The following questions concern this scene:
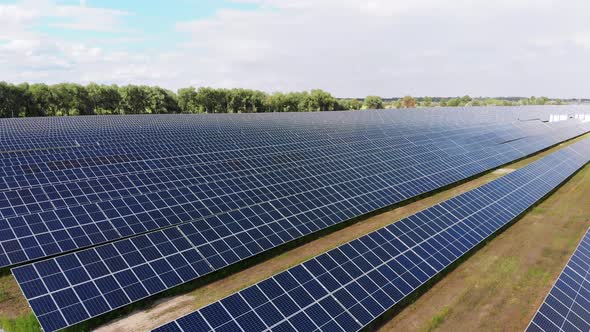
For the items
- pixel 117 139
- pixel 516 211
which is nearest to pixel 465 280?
pixel 516 211

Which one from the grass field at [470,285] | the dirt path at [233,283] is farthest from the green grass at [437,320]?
the dirt path at [233,283]

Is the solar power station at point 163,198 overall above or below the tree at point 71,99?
below

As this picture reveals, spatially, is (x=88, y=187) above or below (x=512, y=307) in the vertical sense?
above

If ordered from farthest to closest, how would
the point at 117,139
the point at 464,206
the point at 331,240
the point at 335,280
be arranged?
the point at 117,139 → the point at 464,206 → the point at 331,240 → the point at 335,280

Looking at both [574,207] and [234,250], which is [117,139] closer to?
[234,250]

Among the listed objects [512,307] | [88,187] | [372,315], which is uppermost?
[88,187]

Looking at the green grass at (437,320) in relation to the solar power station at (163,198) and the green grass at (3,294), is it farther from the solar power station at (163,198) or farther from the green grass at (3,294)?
Answer: the green grass at (3,294)

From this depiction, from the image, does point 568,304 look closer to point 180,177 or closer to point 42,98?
point 180,177
